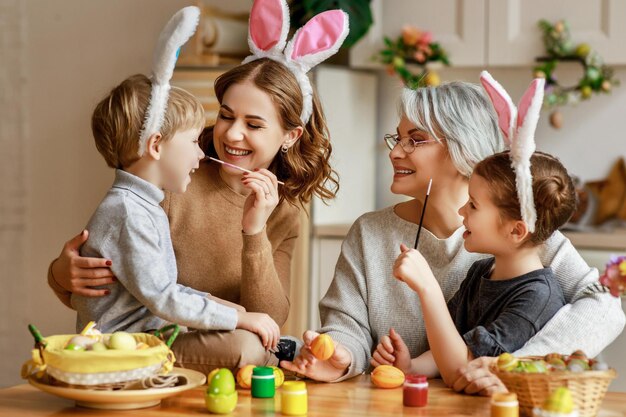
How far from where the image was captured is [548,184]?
1668 millimetres

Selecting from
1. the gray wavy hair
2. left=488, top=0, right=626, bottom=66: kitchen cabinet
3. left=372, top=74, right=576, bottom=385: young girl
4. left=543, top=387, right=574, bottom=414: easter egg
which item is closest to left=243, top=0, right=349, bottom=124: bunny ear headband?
the gray wavy hair

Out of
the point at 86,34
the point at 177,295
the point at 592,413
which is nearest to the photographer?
the point at 592,413

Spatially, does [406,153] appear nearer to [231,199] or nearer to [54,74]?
[231,199]

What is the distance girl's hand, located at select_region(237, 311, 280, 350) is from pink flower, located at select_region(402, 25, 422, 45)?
191 cm

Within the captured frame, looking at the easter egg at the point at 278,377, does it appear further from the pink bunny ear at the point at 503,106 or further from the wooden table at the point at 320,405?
the pink bunny ear at the point at 503,106

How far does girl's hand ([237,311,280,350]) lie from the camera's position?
177cm

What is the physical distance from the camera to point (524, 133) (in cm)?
163

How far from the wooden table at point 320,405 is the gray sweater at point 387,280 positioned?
0.18 meters

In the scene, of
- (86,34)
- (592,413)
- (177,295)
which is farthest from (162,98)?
(86,34)

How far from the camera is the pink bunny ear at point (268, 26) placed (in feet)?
6.68

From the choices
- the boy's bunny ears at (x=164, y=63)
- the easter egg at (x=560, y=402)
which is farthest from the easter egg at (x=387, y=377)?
the boy's bunny ears at (x=164, y=63)

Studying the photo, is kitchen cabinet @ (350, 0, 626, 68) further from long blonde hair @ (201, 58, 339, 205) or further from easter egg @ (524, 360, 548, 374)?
easter egg @ (524, 360, 548, 374)

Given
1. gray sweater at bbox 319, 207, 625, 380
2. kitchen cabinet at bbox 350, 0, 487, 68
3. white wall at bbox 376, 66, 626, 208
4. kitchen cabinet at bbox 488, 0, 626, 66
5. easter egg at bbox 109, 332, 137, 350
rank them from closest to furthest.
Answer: easter egg at bbox 109, 332, 137, 350
gray sweater at bbox 319, 207, 625, 380
kitchen cabinet at bbox 488, 0, 626, 66
kitchen cabinet at bbox 350, 0, 487, 68
white wall at bbox 376, 66, 626, 208

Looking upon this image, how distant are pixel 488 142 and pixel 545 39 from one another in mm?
1553
